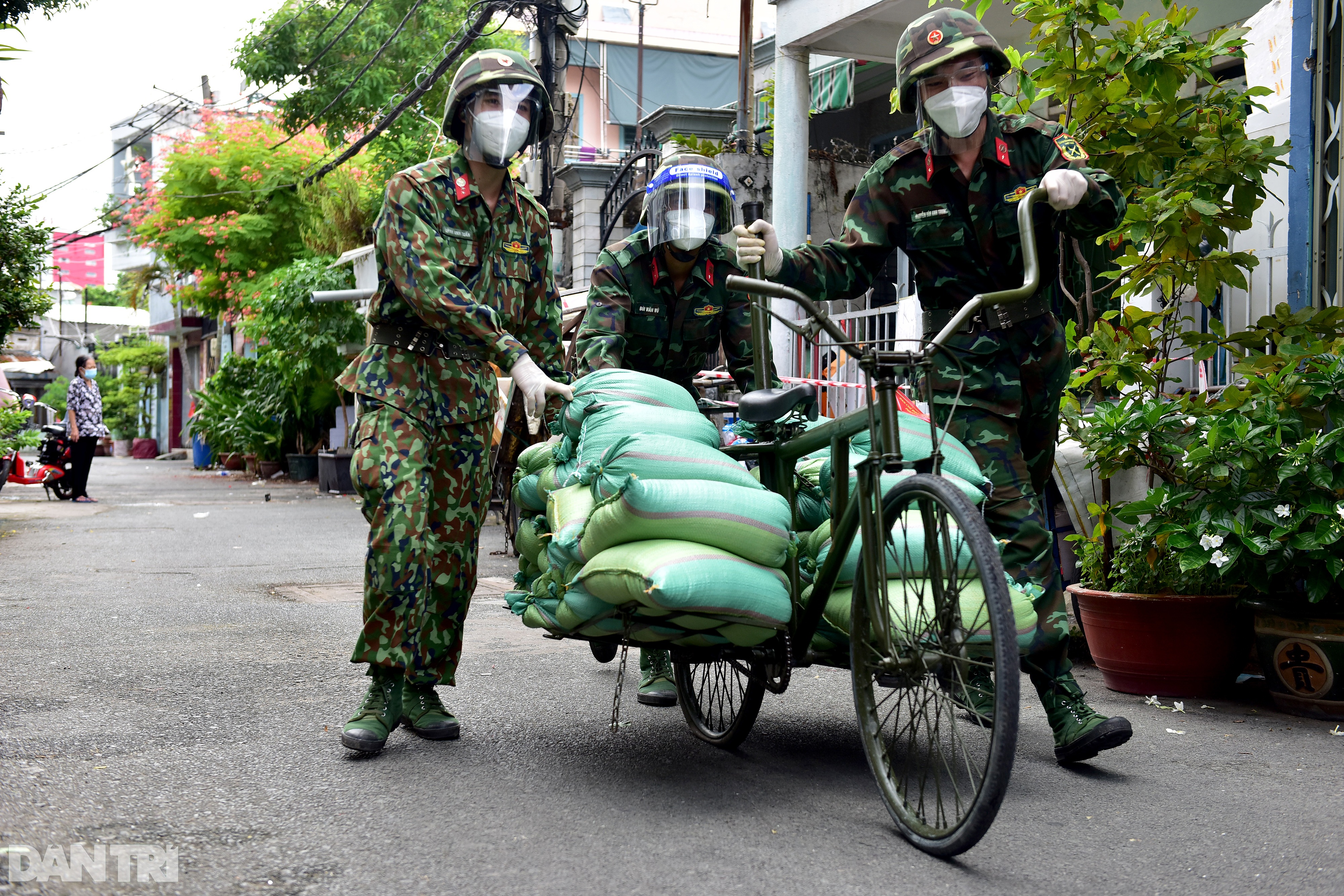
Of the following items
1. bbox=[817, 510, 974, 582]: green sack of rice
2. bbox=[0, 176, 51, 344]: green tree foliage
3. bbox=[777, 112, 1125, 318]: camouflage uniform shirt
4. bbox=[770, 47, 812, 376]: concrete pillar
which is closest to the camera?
bbox=[817, 510, 974, 582]: green sack of rice

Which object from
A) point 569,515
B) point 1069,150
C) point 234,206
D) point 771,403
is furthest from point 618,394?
point 234,206

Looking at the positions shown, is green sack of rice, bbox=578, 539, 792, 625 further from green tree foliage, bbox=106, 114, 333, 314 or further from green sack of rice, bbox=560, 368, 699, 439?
green tree foliage, bbox=106, 114, 333, 314

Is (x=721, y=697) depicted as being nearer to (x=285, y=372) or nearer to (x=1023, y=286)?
(x=1023, y=286)

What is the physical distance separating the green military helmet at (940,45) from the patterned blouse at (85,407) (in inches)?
562

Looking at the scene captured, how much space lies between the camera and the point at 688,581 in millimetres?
3000

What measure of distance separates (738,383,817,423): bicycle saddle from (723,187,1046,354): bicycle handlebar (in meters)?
0.25

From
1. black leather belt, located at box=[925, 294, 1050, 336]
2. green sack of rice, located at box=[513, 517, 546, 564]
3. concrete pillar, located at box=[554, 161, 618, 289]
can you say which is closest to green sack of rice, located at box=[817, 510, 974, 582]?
black leather belt, located at box=[925, 294, 1050, 336]

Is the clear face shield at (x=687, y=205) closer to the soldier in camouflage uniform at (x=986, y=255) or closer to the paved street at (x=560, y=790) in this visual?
the soldier in camouflage uniform at (x=986, y=255)

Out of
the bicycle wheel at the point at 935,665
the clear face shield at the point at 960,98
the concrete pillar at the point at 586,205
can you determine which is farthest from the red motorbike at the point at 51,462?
the bicycle wheel at the point at 935,665

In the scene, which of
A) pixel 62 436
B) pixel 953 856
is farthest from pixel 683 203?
pixel 62 436

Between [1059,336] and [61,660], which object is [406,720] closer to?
[61,660]

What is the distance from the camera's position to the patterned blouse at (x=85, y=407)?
15656mm

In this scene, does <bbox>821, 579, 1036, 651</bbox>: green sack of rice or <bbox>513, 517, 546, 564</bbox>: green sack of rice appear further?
<bbox>513, 517, 546, 564</bbox>: green sack of rice

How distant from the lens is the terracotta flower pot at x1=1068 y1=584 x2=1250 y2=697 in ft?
14.8
